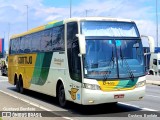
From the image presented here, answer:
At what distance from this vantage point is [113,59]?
12562mm

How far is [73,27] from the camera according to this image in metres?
13.3

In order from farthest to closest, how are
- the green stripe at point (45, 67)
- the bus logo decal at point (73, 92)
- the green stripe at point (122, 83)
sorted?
the green stripe at point (45, 67) → the bus logo decal at point (73, 92) → the green stripe at point (122, 83)

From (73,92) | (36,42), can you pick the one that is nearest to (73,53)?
(73,92)

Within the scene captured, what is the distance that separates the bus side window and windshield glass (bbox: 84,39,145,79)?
0.46 metres

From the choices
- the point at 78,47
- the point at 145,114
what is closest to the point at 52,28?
the point at 78,47

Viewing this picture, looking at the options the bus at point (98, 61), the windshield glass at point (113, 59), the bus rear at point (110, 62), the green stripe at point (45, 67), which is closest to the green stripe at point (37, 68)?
the green stripe at point (45, 67)

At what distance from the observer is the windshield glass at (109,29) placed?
1280 centimetres

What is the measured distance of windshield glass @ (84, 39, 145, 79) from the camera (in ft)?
40.4

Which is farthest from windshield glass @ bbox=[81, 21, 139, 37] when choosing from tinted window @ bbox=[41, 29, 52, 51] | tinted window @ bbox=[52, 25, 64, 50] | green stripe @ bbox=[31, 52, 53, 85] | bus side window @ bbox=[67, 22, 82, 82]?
tinted window @ bbox=[41, 29, 52, 51]

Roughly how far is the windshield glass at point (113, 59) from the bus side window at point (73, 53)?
46cm

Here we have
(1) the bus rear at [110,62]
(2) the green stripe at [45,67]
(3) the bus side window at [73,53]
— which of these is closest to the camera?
(1) the bus rear at [110,62]

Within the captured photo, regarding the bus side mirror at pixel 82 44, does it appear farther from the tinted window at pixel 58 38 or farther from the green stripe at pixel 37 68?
the green stripe at pixel 37 68

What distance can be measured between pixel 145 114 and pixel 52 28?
5710 mm

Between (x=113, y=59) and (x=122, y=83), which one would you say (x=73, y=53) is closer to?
(x=113, y=59)
